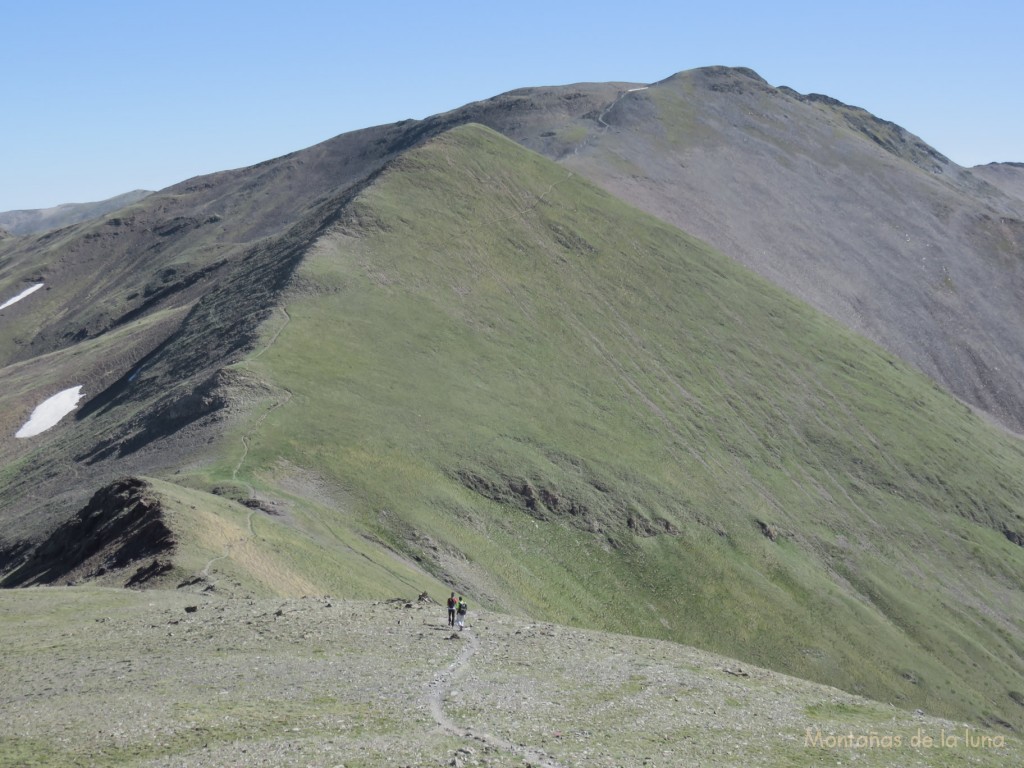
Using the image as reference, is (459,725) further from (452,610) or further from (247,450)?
(247,450)

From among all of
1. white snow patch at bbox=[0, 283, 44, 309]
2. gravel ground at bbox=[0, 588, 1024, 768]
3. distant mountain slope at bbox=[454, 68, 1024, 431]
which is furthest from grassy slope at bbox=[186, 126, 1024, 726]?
white snow patch at bbox=[0, 283, 44, 309]

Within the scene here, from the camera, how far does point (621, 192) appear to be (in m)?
150

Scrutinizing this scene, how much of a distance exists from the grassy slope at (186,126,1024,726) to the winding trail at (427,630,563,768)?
16.2 m

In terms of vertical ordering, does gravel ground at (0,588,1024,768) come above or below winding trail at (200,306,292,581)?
below

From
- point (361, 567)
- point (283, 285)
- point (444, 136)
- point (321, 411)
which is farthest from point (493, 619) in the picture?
point (444, 136)

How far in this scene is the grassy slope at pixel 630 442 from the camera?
6688cm

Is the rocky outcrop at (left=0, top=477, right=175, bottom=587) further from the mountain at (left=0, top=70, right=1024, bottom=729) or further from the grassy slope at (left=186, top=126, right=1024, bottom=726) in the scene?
the grassy slope at (left=186, top=126, right=1024, bottom=726)

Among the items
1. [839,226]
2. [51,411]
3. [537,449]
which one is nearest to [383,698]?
[537,449]

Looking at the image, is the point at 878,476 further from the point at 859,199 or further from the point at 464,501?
the point at 859,199

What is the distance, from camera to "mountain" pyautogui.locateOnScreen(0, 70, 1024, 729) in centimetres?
5812

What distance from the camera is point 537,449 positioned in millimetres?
77500

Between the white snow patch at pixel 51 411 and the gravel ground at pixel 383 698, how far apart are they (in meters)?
60.7

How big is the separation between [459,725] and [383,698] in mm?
2761

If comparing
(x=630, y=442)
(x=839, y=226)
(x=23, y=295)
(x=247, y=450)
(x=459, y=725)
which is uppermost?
(x=839, y=226)
